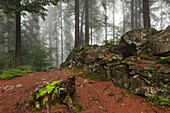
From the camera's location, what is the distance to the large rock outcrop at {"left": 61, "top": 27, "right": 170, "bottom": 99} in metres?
3.51

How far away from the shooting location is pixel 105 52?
6.34 meters

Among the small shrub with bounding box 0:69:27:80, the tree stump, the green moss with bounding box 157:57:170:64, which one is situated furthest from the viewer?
the small shrub with bounding box 0:69:27:80

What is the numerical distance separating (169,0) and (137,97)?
12465mm

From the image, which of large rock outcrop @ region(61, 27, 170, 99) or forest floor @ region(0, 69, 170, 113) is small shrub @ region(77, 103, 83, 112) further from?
large rock outcrop @ region(61, 27, 170, 99)

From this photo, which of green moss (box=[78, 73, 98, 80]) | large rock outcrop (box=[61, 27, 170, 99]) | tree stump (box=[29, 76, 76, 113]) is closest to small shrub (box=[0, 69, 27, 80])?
tree stump (box=[29, 76, 76, 113])

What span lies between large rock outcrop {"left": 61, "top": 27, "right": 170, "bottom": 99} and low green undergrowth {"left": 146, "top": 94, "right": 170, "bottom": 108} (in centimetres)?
17

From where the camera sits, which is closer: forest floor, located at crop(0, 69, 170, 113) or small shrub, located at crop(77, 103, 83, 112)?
forest floor, located at crop(0, 69, 170, 113)

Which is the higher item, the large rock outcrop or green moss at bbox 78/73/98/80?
the large rock outcrop

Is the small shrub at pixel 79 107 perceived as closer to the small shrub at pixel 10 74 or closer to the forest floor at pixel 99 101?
the forest floor at pixel 99 101

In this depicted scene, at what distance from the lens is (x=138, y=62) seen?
172 inches

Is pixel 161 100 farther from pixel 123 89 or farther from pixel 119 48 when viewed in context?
pixel 119 48

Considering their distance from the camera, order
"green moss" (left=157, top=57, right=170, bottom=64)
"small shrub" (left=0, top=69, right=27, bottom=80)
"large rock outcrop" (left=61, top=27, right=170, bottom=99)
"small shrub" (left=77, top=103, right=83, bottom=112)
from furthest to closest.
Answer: "small shrub" (left=0, top=69, right=27, bottom=80) < "green moss" (left=157, top=57, right=170, bottom=64) < "large rock outcrop" (left=61, top=27, right=170, bottom=99) < "small shrub" (left=77, top=103, right=83, bottom=112)

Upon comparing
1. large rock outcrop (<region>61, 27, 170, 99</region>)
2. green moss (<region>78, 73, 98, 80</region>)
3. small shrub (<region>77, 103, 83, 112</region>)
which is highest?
large rock outcrop (<region>61, 27, 170, 99</region>)

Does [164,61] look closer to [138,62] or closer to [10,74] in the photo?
[138,62]
